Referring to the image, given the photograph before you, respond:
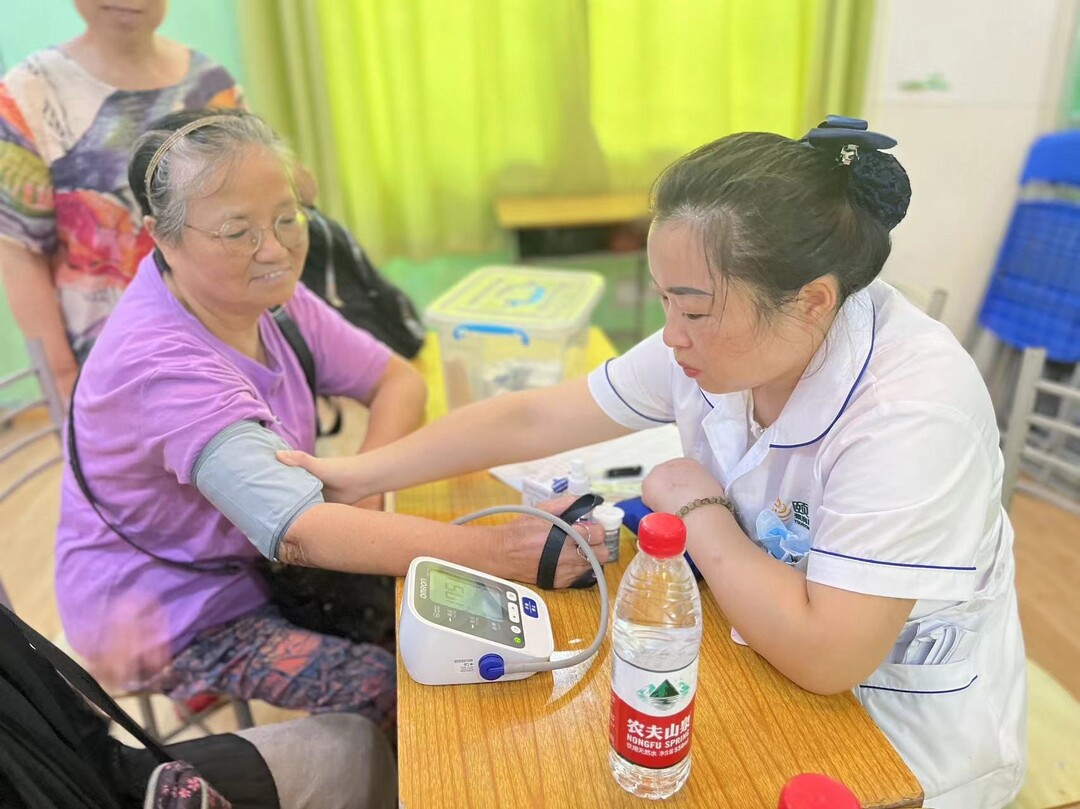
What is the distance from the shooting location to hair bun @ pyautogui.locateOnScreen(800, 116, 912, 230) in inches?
31.7

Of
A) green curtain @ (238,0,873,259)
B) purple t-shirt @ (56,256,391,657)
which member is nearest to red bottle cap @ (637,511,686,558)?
purple t-shirt @ (56,256,391,657)

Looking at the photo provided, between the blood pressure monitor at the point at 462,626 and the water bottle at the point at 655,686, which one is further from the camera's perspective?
the blood pressure monitor at the point at 462,626

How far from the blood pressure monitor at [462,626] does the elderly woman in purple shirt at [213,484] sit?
0.28ft

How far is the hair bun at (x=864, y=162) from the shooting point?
804mm

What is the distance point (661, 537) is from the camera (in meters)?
0.72

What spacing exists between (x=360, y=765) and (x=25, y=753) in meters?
0.49

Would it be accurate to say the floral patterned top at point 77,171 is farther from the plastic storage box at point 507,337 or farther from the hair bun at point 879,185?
the hair bun at point 879,185

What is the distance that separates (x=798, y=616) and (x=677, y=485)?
0.25 meters

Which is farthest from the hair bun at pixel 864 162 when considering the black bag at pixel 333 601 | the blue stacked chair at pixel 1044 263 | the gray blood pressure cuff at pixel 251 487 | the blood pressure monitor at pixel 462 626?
the blue stacked chair at pixel 1044 263

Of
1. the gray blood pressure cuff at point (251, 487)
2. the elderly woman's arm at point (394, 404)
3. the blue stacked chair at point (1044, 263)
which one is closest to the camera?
the gray blood pressure cuff at point (251, 487)

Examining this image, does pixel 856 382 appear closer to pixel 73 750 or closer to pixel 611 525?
pixel 611 525

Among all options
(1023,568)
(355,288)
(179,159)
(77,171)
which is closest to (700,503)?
(179,159)

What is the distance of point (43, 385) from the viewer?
5.68ft

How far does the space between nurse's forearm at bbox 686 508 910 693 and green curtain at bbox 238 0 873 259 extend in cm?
240
